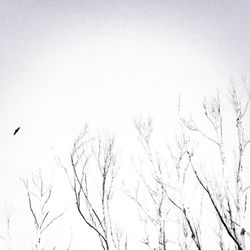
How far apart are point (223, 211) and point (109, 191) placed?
2.75m

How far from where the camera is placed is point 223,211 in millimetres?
5117

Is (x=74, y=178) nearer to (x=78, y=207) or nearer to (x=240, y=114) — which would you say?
(x=78, y=207)

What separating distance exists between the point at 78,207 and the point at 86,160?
1491mm

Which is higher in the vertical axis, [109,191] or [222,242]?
[109,191]

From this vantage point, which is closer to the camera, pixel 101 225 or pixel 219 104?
pixel 101 225

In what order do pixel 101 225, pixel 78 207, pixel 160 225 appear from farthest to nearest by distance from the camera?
pixel 160 225 < pixel 101 225 < pixel 78 207

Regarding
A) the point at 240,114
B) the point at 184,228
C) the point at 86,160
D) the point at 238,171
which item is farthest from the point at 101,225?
the point at 184,228

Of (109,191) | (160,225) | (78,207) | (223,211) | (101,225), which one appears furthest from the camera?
(160,225)

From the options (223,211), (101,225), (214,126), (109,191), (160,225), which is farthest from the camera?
(160,225)

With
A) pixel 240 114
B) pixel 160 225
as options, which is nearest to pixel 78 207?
pixel 240 114

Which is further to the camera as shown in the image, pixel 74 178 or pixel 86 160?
pixel 86 160

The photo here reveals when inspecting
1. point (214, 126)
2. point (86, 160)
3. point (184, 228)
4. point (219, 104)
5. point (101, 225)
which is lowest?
point (101, 225)

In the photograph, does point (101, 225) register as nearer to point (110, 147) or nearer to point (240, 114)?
point (110, 147)

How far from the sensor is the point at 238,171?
5688 millimetres
